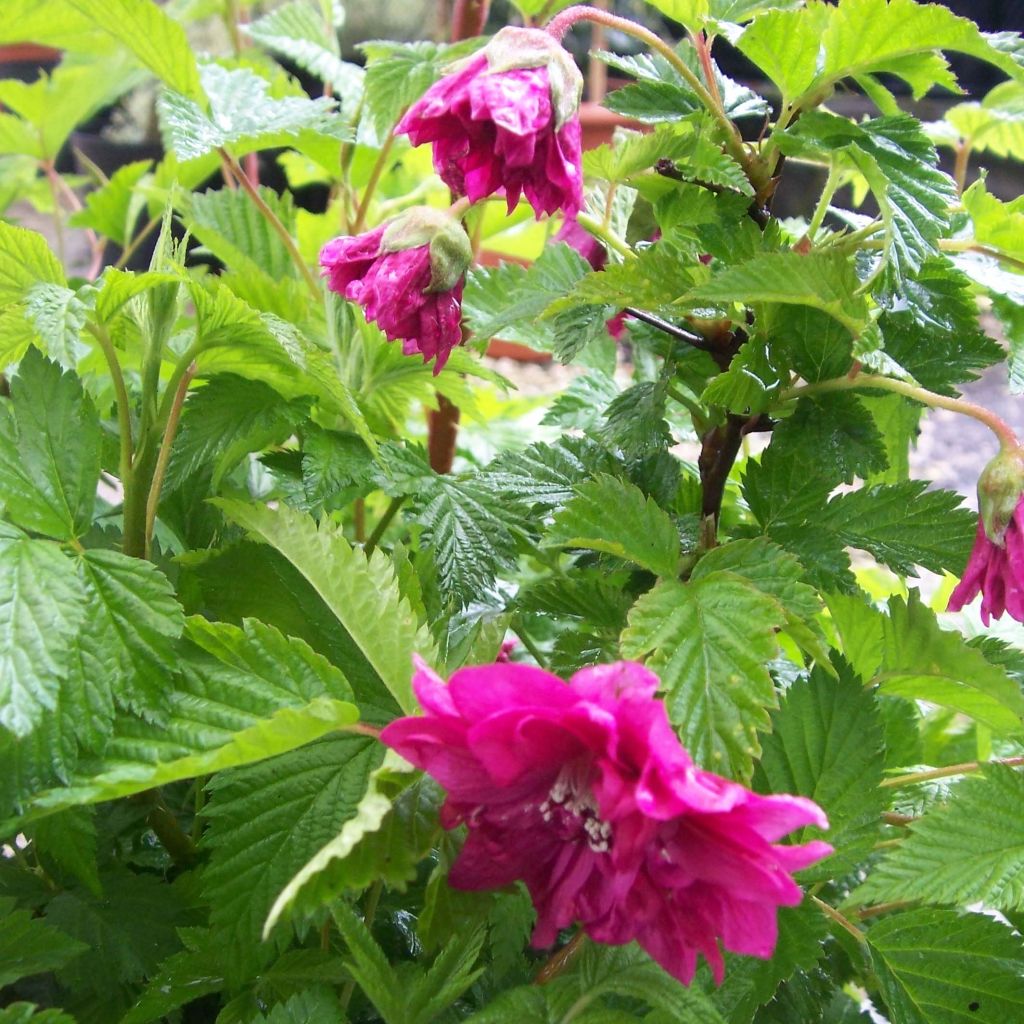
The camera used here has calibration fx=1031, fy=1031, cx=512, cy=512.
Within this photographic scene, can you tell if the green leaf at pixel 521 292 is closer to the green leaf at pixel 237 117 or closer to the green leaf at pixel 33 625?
Answer: the green leaf at pixel 237 117

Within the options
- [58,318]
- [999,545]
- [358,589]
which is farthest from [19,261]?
[999,545]

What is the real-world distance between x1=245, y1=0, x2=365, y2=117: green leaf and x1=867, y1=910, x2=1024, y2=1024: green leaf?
0.60m

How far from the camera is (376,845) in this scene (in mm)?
332

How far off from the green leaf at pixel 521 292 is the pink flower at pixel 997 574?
0.19 metres

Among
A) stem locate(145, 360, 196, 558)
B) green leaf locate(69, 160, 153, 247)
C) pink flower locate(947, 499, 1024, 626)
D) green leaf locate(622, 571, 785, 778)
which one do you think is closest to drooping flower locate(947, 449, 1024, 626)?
pink flower locate(947, 499, 1024, 626)

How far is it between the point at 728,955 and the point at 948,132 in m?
0.61

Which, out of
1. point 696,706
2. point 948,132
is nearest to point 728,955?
point 696,706

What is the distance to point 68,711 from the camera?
1.06 ft

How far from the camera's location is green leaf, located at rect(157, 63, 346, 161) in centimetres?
50

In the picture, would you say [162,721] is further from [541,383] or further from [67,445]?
[541,383]

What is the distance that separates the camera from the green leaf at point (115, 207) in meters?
0.84

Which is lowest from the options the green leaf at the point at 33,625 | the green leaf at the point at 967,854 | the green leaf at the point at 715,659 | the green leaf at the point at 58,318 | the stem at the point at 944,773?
the stem at the point at 944,773

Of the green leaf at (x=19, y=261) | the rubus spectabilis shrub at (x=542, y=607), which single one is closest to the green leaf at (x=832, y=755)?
the rubus spectabilis shrub at (x=542, y=607)

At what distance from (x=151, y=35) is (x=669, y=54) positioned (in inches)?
10.5
